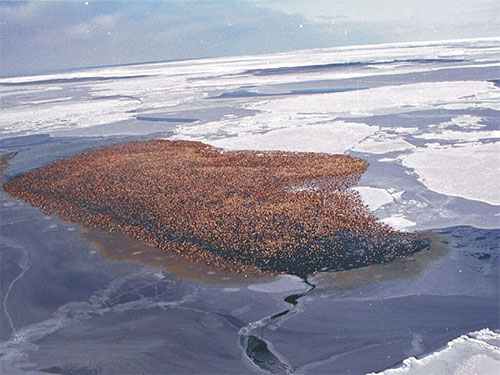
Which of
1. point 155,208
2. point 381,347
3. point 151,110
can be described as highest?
point 151,110

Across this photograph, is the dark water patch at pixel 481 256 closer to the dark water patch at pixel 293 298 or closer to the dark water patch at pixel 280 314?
the dark water patch at pixel 293 298

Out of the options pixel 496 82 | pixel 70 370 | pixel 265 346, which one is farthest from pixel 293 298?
pixel 496 82

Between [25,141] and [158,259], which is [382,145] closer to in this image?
[158,259]

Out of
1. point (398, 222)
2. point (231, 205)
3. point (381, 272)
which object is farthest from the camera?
point (231, 205)

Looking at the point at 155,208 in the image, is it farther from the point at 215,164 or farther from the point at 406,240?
the point at 406,240

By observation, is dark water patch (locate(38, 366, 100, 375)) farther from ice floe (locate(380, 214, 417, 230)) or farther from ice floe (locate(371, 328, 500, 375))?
ice floe (locate(380, 214, 417, 230))

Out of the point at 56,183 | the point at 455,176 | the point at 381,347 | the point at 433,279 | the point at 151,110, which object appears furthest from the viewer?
the point at 151,110

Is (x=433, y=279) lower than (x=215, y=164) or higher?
lower

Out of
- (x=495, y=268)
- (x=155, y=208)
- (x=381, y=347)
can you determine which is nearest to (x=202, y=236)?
(x=155, y=208)
